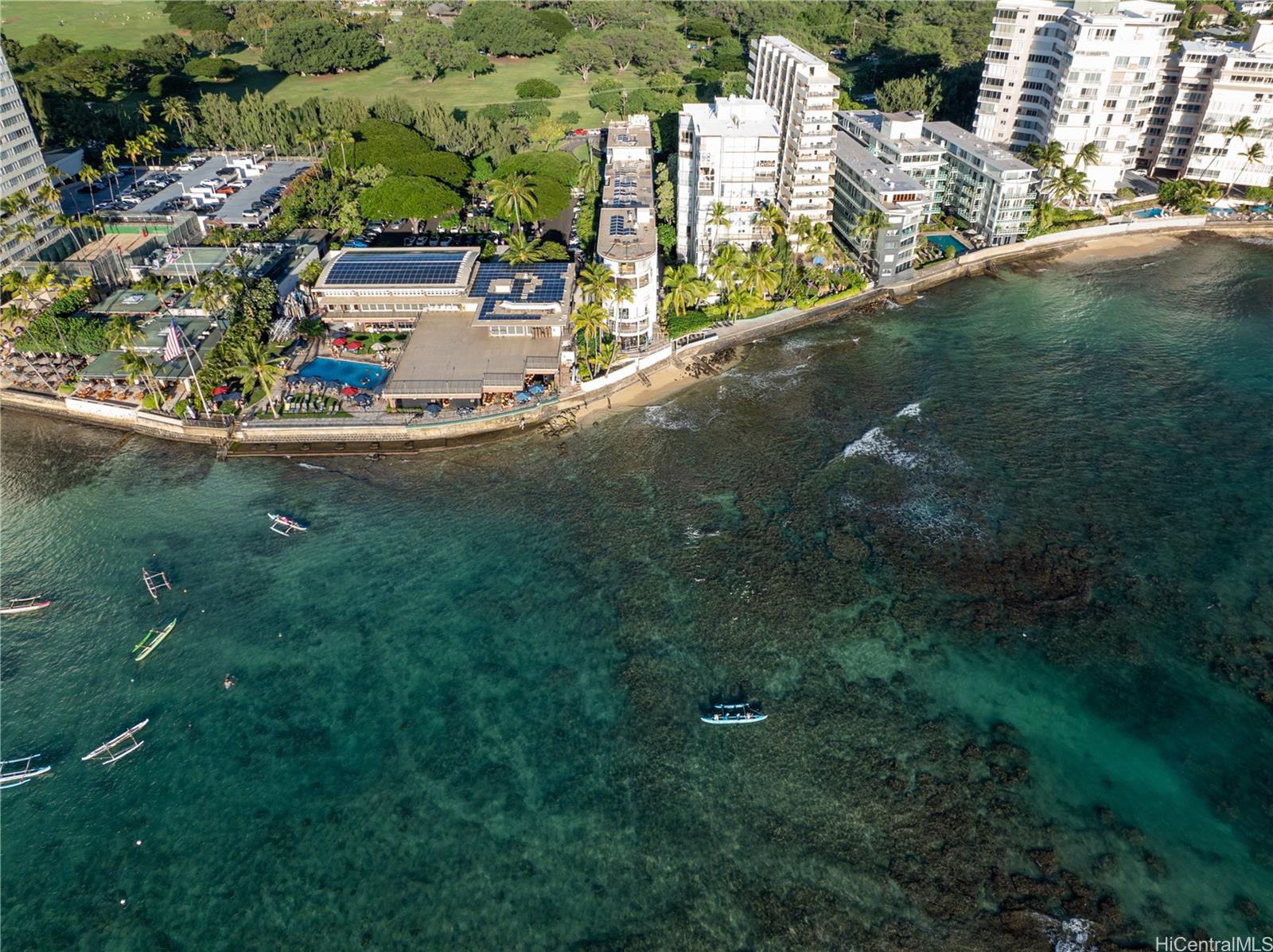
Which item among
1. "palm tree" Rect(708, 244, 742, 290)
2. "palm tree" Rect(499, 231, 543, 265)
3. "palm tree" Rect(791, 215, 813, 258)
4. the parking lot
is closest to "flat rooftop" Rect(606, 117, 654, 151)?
"palm tree" Rect(791, 215, 813, 258)

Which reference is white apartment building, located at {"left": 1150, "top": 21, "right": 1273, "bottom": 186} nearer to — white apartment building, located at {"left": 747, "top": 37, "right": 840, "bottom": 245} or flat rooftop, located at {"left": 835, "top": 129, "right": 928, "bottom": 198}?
flat rooftop, located at {"left": 835, "top": 129, "right": 928, "bottom": 198}

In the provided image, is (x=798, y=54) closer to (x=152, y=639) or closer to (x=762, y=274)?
(x=762, y=274)

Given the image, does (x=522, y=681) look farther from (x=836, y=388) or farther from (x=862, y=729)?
(x=836, y=388)

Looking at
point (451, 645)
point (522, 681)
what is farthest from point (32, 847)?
point (522, 681)

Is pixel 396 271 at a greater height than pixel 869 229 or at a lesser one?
lesser

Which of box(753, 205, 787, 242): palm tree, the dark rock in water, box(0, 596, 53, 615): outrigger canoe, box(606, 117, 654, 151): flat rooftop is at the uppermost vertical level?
Result: box(606, 117, 654, 151): flat rooftop

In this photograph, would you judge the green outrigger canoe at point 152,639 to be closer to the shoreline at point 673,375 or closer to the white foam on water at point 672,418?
the shoreline at point 673,375

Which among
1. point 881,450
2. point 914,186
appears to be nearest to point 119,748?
point 881,450
